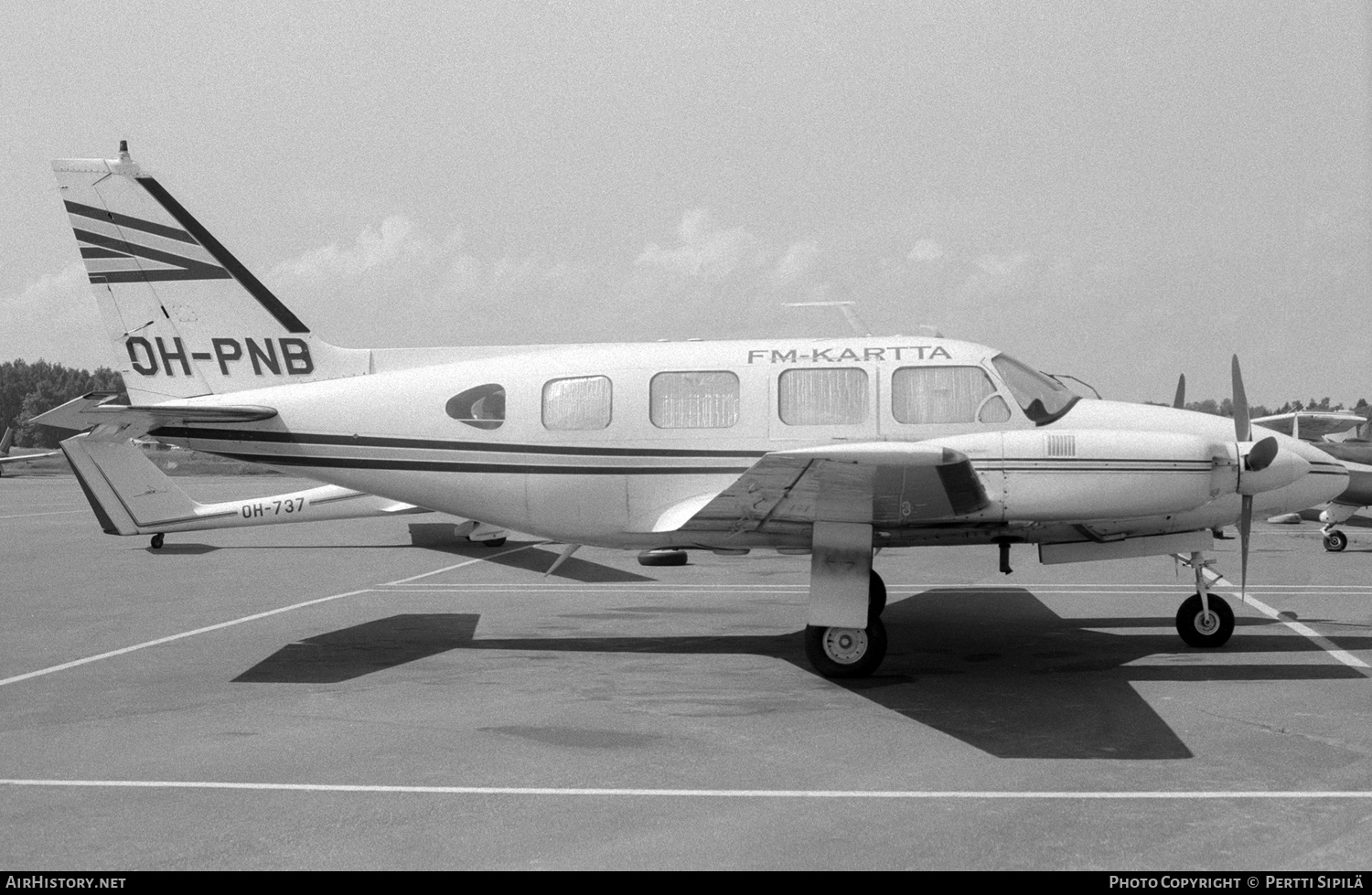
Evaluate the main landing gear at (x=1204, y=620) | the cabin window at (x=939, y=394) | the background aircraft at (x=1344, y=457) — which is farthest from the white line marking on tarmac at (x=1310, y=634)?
the background aircraft at (x=1344, y=457)

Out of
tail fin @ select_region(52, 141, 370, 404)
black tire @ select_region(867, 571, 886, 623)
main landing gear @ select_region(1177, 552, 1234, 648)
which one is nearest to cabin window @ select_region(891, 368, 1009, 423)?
black tire @ select_region(867, 571, 886, 623)

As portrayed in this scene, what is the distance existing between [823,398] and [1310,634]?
5.61m

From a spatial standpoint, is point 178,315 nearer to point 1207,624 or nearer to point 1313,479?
point 1207,624

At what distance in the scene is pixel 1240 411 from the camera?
9867mm

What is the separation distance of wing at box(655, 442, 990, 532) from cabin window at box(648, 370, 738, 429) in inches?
31.2

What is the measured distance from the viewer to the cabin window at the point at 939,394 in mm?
10023

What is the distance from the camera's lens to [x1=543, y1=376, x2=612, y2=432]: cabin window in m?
10.5

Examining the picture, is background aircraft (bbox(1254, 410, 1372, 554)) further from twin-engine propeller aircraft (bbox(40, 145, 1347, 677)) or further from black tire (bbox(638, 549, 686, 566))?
black tire (bbox(638, 549, 686, 566))

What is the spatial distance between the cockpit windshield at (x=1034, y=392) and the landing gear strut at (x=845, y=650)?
2.50 metres

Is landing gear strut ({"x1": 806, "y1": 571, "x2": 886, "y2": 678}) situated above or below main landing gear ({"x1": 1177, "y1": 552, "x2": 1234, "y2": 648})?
above

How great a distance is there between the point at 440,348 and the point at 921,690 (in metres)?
5.96

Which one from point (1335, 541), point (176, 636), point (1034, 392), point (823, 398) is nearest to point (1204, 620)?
point (1034, 392)

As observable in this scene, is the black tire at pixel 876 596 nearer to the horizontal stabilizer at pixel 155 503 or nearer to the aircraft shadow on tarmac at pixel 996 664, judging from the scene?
the aircraft shadow on tarmac at pixel 996 664

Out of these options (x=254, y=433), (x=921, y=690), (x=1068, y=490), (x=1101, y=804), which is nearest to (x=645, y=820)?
(x=1101, y=804)
